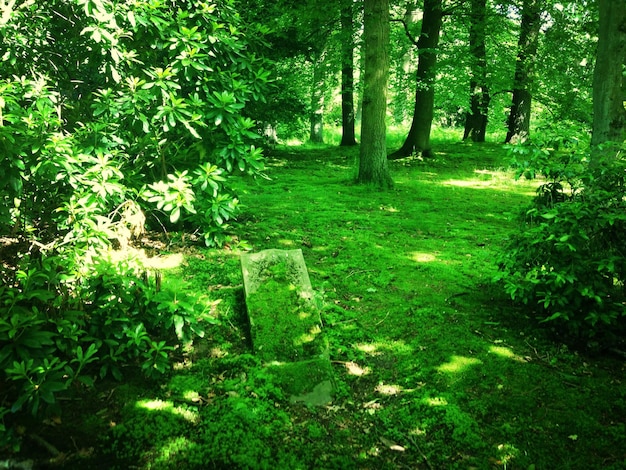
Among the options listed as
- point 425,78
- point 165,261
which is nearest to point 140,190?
point 165,261

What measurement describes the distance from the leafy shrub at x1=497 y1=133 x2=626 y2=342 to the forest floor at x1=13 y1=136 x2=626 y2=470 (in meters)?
0.35

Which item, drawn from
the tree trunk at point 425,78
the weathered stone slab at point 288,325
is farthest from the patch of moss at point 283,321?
the tree trunk at point 425,78

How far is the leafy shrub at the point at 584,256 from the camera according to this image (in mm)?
3277

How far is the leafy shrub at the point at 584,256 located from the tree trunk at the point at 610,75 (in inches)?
53.4

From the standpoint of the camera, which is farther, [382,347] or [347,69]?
[347,69]

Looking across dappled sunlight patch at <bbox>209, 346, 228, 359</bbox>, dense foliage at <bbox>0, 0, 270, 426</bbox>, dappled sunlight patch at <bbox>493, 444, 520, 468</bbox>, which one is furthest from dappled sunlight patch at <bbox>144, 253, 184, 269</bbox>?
dappled sunlight patch at <bbox>493, 444, 520, 468</bbox>

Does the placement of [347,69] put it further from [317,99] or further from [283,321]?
[283,321]

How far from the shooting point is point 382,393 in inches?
124

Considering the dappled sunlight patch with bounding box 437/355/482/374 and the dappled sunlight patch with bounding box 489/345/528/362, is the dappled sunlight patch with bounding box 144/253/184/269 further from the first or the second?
the dappled sunlight patch with bounding box 489/345/528/362

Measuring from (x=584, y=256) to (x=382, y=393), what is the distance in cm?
199

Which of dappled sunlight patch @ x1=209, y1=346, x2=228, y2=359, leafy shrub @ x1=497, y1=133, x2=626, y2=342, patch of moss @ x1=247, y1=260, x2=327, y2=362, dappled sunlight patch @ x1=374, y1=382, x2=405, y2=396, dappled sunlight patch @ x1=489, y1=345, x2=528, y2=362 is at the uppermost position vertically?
leafy shrub @ x1=497, y1=133, x2=626, y2=342

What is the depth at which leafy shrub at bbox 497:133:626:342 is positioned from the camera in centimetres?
328

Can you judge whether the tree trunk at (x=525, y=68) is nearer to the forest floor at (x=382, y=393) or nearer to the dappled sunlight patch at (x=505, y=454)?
the forest floor at (x=382, y=393)

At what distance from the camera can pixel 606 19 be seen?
4.70 m
